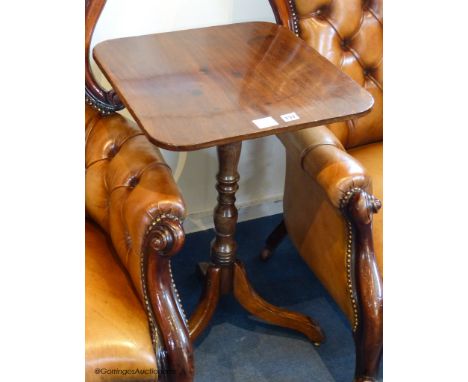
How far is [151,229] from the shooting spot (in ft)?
4.31

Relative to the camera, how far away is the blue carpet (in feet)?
→ 5.98

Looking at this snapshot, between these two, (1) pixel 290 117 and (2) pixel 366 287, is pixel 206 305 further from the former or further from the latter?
(1) pixel 290 117

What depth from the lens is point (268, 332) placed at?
1.94m

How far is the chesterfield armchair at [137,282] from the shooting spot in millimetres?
1307

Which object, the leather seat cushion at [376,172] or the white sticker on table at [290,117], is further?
the leather seat cushion at [376,172]

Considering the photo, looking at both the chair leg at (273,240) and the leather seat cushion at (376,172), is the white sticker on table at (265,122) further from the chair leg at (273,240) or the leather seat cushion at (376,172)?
the chair leg at (273,240)

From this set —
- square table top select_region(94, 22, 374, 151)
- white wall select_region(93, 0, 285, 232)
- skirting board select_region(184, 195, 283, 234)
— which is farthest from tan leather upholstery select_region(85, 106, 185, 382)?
skirting board select_region(184, 195, 283, 234)

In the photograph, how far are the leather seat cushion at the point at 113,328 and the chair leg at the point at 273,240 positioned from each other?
2.54 feet

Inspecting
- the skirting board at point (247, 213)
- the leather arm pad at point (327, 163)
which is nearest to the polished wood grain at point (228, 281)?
the leather arm pad at point (327, 163)

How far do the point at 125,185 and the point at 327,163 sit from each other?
1.33 feet

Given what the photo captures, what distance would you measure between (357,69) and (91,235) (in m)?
0.76

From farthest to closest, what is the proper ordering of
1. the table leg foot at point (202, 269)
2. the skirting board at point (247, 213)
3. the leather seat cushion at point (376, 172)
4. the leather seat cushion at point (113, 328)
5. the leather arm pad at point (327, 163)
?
the skirting board at point (247, 213) < the table leg foot at point (202, 269) < the leather seat cushion at point (376, 172) < the leather arm pad at point (327, 163) < the leather seat cushion at point (113, 328)

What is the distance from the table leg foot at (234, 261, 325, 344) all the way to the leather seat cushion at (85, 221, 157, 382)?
449 mm
